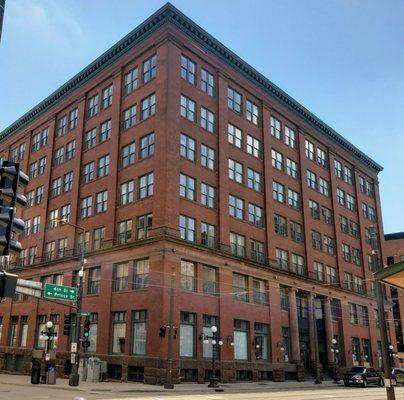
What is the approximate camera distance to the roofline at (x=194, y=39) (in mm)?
46719

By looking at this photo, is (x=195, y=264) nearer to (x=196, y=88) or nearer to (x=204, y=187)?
(x=204, y=187)

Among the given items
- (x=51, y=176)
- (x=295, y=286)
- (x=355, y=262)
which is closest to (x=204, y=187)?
(x=295, y=286)

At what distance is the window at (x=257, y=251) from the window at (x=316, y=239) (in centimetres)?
1144

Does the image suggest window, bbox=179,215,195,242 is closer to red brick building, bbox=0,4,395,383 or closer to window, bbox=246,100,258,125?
red brick building, bbox=0,4,395,383

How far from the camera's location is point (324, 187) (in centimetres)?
6619

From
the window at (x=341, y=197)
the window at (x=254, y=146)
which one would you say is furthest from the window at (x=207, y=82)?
the window at (x=341, y=197)

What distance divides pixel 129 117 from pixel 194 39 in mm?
9754

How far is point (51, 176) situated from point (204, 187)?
21622mm

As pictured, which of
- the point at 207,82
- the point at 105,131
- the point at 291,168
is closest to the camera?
the point at 207,82

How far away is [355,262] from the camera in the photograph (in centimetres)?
6912

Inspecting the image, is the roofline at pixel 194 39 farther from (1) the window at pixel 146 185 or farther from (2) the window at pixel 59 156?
(1) the window at pixel 146 185

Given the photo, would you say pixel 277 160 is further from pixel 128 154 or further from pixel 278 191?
pixel 128 154

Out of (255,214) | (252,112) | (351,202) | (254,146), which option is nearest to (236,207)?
(255,214)

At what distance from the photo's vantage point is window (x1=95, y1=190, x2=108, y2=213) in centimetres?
4822
